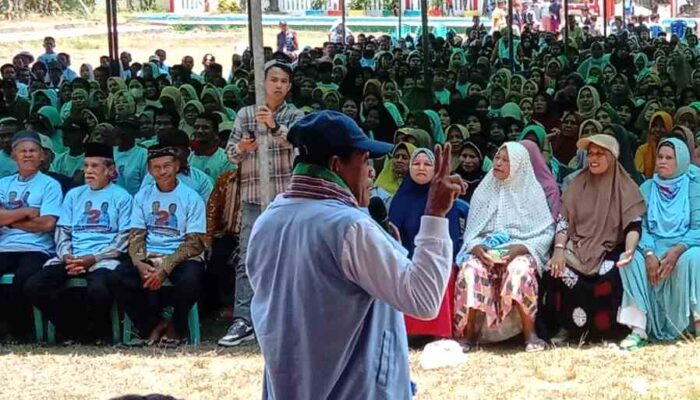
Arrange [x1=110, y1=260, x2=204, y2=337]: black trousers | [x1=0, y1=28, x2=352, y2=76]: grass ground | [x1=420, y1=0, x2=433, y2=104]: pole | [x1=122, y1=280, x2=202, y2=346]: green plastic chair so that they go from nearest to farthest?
[x1=110, y1=260, x2=204, y2=337]: black trousers
[x1=122, y1=280, x2=202, y2=346]: green plastic chair
[x1=420, y1=0, x2=433, y2=104]: pole
[x1=0, y1=28, x2=352, y2=76]: grass ground

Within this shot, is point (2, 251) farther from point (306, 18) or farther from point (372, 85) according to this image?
point (306, 18)

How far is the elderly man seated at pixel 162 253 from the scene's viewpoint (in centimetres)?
577

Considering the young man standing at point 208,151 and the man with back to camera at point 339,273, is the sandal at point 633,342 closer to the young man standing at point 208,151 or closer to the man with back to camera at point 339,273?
the young man standing at point 208,151

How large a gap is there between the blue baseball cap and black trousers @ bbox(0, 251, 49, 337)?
3907 millimetres

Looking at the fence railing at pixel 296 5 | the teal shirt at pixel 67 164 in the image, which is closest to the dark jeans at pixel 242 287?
the teal shirt at pixel 67 164

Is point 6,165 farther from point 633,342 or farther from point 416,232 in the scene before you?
point 633,342

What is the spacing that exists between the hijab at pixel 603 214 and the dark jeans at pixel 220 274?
1.88m

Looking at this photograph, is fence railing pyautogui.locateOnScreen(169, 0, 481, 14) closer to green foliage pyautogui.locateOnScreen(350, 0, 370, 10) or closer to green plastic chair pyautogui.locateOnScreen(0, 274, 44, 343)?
green foliage pyautogui.locateOnScreen(350, 0, 370, 10)

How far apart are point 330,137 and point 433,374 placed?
9.86ft

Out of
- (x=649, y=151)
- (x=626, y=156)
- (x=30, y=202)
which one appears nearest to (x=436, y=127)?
(x=649, y=151)

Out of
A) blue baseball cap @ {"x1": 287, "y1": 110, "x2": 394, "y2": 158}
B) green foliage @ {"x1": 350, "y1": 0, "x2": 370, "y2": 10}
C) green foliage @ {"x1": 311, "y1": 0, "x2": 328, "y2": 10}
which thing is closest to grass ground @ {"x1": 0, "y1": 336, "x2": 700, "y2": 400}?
blue baseball cap @ {"x1": 287, "y1": 110, "x2": 394, "y2": 158}

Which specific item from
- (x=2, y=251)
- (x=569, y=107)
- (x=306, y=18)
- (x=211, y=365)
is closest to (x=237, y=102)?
(x=569, y=107)

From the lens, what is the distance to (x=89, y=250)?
19.5 feet

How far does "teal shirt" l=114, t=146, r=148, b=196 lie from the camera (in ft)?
23.6
